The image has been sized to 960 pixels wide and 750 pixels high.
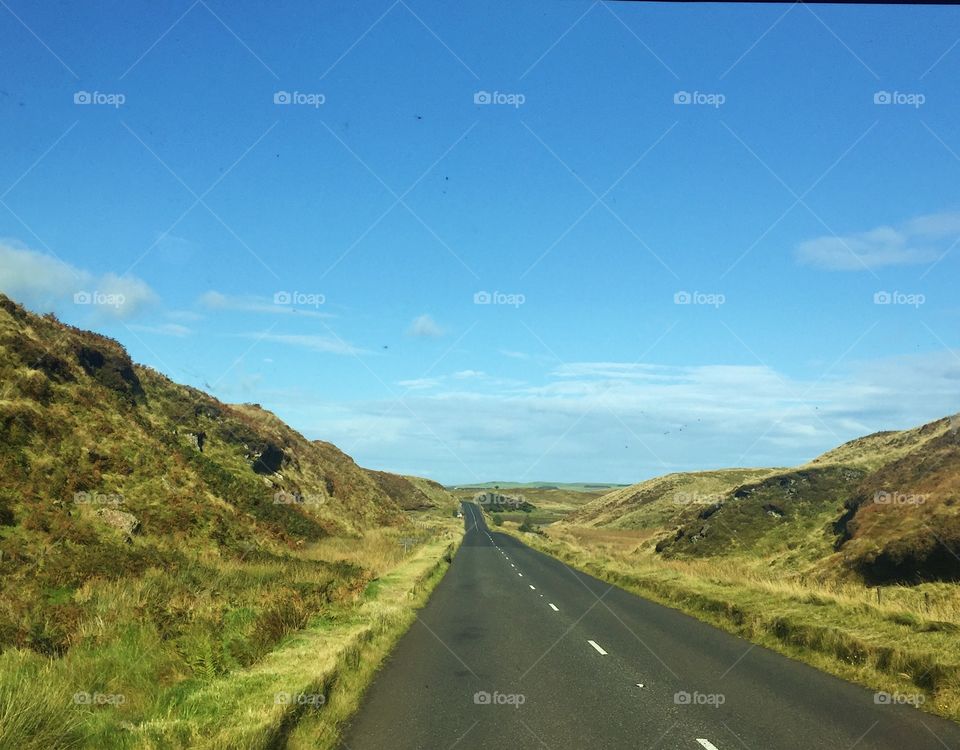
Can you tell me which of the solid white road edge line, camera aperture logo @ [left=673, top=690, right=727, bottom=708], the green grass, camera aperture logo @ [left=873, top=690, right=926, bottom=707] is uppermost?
the green grass

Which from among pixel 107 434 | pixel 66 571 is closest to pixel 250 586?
pixel 66 571

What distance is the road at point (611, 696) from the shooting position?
26.9 ft

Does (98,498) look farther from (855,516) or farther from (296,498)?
(855,516)

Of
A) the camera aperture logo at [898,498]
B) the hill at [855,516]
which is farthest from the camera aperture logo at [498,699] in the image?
the camera aperture logo at [898,498]

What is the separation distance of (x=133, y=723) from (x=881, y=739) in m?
7.94

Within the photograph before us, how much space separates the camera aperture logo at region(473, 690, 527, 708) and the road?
16 mm

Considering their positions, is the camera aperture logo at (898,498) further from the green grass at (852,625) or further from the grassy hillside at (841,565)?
the green grass at (852,625)

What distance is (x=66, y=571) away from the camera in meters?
17.0

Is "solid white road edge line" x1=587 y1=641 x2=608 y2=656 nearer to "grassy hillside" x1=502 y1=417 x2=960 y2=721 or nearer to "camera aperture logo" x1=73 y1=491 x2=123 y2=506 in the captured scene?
"grassy hillside" x1=502 y1=417 x2=960 y2=721

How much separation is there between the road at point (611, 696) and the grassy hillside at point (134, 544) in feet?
7.86

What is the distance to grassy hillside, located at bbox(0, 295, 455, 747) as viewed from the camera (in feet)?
31.2

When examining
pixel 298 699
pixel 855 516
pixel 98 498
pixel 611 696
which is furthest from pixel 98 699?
pixel 855 516

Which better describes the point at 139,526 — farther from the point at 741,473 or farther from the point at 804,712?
the point at 741,473

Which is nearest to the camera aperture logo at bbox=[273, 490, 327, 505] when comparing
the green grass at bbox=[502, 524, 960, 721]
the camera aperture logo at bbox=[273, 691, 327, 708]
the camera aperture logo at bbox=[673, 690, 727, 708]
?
the green grass at bbox=[502, 524, 960, 721]
